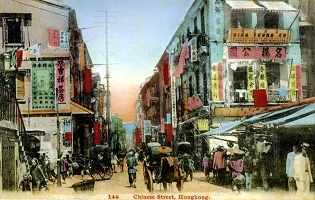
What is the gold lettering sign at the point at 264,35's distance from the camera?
482cm

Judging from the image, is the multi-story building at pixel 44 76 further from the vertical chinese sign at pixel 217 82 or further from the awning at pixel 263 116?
the awning at pixel 263 116

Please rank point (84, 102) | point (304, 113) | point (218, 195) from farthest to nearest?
1. point (84, 102)
2. point (218, 195)
3. point (304, 113)

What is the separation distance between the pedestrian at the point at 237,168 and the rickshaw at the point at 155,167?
520 millimetres

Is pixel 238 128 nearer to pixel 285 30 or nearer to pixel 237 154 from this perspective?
pixel 237 154

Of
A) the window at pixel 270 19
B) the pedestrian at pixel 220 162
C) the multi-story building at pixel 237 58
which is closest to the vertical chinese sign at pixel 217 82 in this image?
the multi-story building at pixel 237 58

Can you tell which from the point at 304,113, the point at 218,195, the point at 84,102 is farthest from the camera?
the point at 84,102

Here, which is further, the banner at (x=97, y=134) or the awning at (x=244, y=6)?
the banner at (x=97, y=134)

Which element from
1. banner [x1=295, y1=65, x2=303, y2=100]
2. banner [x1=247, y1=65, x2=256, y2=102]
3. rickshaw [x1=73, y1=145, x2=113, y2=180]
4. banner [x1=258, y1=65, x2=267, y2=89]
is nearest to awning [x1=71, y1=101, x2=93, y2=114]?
rickshaw [x1=73, y1=145, x2=113, y2=180]

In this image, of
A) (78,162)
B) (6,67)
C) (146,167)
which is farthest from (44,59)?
(146,167)

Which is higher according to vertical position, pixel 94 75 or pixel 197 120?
pixel 94 75

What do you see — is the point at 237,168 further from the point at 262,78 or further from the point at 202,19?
the point at 202,19

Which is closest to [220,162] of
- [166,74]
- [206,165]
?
[206,165]

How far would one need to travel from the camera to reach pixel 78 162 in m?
4.98

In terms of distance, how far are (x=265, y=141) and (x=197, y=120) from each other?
72 centimetres
